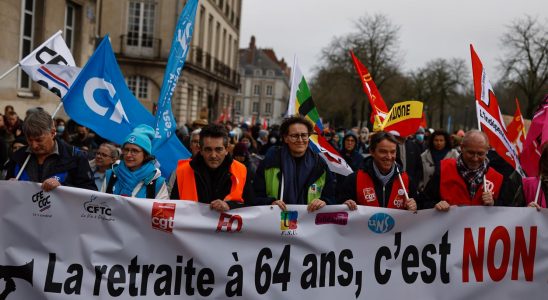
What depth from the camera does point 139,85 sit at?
32812mm

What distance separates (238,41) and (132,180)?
49.3 m

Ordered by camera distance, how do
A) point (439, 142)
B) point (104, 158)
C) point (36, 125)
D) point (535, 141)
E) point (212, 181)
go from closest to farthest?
point (36, 125), point (212, 181), point (535, 141), point (104, 158), point (439, 142)

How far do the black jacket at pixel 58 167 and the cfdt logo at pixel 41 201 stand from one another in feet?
0.40

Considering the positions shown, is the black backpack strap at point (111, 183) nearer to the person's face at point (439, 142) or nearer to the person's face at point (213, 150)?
the person's face at point (213, 150)

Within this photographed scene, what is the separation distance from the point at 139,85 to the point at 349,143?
25.7 meters

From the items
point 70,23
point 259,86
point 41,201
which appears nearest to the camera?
point 41,201

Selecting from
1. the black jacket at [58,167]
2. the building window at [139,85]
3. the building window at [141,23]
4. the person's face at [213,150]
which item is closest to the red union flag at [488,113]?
the person's face at [213,150]

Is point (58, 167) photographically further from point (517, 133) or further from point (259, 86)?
point (259, 86)

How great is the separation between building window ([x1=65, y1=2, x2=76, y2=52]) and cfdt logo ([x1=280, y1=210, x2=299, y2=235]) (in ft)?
45.8

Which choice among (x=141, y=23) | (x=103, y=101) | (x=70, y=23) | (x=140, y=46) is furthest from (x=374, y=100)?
(x=141, y=23)

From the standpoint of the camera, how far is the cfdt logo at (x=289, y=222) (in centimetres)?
425

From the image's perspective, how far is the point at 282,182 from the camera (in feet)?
14.1

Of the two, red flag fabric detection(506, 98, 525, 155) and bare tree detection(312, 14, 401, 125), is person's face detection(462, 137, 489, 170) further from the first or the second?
bare tree detection(312, 14, 401, 125)

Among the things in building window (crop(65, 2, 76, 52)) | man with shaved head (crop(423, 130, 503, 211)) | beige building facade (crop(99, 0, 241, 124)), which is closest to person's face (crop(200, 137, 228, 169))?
man with shaved head (crop(423, 130, 503, 211))
